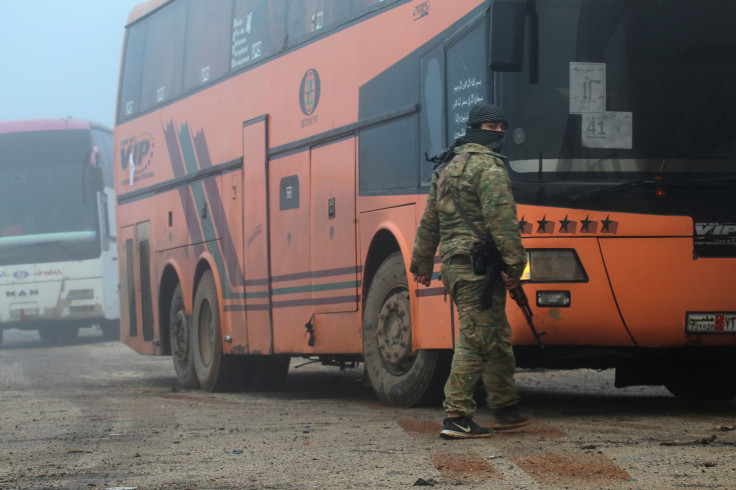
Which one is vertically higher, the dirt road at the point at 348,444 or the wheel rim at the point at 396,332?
the wheel rim at the point at 396,332

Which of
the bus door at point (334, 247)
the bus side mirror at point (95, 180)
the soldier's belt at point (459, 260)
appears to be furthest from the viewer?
the bus side mirror at point (95, 180)

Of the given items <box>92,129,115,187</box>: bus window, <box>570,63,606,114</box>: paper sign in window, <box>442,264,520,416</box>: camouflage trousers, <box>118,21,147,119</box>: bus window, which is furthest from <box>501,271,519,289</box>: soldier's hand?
<box>92,129,115,187</box>: bus window

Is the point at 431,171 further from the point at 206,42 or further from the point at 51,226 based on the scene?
the point at 51,226

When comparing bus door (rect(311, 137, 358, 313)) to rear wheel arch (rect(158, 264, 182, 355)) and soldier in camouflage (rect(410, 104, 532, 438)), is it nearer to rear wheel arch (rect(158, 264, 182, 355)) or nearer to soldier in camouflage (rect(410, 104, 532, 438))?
soldier in camouflage (rect(410, 104, 532, 438))

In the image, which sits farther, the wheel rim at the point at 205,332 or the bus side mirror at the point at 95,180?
the bus side mirror at the point at 95,180

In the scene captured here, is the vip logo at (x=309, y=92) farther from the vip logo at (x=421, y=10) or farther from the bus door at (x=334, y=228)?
the vip logo at (x=421, y=10)

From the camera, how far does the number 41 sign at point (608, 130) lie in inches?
303

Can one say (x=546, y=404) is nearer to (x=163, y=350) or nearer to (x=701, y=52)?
(x=701, y=52)

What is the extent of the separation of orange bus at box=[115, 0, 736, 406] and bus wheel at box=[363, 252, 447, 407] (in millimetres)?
19

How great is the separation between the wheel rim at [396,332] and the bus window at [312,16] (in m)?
2.44

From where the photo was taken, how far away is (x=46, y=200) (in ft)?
86.0

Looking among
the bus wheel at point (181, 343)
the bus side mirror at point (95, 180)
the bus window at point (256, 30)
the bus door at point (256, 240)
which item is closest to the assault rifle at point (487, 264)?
the bus door at point (256, 240)

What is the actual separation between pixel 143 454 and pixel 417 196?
2910mm

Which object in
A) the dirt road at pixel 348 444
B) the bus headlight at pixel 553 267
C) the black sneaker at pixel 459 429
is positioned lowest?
the dirt road at pixel 348 444
